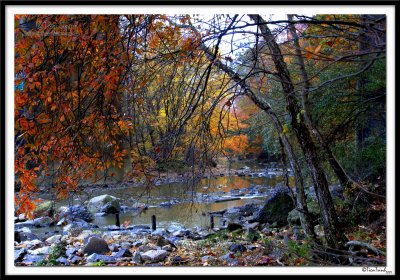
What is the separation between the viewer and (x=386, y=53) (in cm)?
297

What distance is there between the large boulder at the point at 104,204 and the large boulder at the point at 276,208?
4.69 m

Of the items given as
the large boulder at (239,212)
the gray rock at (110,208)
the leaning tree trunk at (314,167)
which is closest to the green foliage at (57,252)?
the leaning tree trunk at (314,167)

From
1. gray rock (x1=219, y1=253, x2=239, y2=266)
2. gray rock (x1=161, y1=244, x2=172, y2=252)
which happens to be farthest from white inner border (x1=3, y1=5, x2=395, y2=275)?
gray rock (x1=161, y1=244, x2=172, y2=252)

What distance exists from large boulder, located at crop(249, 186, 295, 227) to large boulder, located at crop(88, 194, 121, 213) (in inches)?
185

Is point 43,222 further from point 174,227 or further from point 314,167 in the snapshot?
point 314,167

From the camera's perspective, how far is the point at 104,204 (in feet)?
40.7

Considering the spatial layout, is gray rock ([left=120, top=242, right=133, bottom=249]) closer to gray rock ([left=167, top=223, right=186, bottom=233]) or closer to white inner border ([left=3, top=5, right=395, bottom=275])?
gray rock ([left=167, top=223, right=186, bottom=233])

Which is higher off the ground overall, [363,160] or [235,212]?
[363,160]

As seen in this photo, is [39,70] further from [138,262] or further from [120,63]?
[138,262]

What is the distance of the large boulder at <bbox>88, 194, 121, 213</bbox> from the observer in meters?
12.3

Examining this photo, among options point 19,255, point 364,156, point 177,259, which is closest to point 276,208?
point 364,156

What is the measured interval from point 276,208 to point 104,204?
5.60m

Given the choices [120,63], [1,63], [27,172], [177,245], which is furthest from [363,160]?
[1,63]

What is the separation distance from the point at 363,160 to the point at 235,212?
542 centimetres
